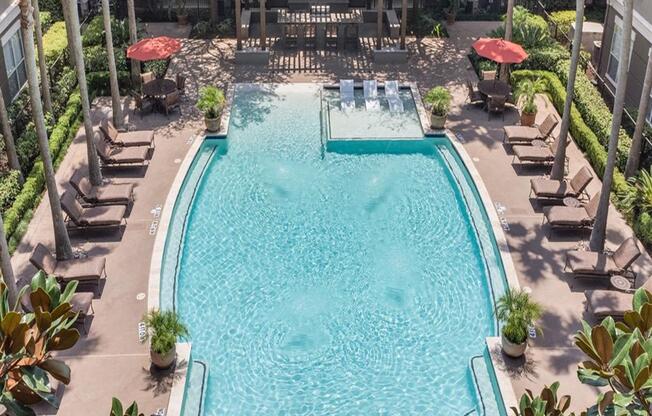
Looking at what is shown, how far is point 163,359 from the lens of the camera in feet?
57.4

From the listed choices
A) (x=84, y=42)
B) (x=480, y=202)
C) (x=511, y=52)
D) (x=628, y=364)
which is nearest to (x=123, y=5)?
(x=84, y=42)

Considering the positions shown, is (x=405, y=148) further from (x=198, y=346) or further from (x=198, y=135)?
(x=198, y=346)

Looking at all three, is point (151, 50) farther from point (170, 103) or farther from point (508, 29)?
point (508, 29)

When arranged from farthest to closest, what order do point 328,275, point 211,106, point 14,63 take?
1. point 14,63
2. point 211,106
3. point 328,275

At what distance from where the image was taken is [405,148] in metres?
27.9

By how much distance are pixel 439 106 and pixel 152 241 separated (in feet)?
37.7

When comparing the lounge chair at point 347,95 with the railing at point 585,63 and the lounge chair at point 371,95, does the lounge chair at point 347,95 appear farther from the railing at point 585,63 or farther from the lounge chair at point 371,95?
the railing at point 585,63

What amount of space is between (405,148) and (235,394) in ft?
42.3

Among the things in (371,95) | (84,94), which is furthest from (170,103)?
(371,95)

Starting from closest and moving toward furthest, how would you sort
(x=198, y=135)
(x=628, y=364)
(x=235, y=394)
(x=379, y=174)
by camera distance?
1. (x=628, y=364)
2. (x=235, y=394)
3. (x=379, y=174)
4. (x=198, y=135)

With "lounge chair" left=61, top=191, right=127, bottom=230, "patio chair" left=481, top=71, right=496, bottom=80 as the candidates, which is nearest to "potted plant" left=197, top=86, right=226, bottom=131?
"lounge chair" left=61, top=191, right=127, bottom=230

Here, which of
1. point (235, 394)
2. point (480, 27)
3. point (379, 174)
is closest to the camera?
point (235, 394)

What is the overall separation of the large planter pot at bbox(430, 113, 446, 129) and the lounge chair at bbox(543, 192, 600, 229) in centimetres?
660

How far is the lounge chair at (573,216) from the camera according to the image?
2231cm
